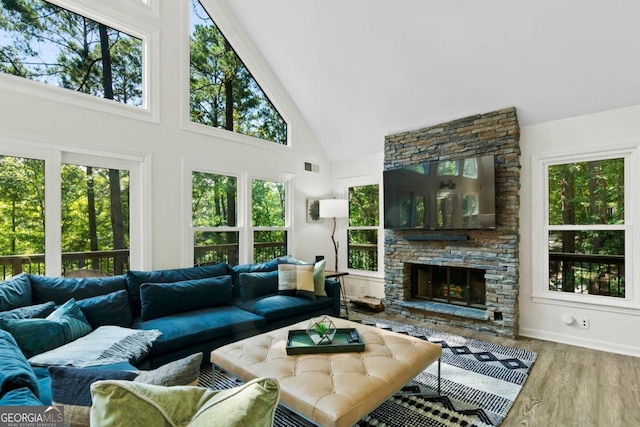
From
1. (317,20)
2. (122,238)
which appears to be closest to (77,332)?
(122,238)

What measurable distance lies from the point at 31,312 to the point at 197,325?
112 cm

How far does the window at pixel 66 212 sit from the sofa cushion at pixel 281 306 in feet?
4.34

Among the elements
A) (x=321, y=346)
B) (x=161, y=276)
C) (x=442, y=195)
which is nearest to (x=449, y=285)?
(x=442, y=195)

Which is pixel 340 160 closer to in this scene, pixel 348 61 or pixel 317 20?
pixel 348 61

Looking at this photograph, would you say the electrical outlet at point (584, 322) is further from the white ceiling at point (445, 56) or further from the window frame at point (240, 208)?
the window frame at point (240, 208)

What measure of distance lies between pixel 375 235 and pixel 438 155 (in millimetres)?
1604

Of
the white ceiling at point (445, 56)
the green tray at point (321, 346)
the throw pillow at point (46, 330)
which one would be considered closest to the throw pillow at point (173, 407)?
the green tray at point (321, 346)

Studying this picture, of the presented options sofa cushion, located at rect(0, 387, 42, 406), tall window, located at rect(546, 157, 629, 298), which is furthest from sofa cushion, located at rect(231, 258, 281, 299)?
tall window, located at rect(546, 157, 629, 298)

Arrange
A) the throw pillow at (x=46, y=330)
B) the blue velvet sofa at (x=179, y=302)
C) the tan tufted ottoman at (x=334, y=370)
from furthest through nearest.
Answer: the blue velvet sofa at (x=179, y=302) → the throw pillow at (x=46, y=330) → the tan tufted ottoman at (x=334, y=370)

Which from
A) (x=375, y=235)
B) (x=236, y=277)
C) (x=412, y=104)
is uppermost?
(x=412, y=104)

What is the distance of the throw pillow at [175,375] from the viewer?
1141 mm

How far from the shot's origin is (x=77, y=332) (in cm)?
224

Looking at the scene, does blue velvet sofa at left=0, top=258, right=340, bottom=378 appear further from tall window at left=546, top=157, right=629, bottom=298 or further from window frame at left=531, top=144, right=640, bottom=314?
tall window at left=546, top=157, right=629, bottom=298

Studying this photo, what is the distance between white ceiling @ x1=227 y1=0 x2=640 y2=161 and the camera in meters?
2.87
